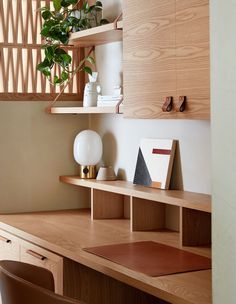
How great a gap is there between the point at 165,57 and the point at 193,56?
23cm

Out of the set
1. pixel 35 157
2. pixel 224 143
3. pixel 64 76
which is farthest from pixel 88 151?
pixel 224 143

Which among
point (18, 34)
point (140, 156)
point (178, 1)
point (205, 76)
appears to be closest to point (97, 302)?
point (140, 156)

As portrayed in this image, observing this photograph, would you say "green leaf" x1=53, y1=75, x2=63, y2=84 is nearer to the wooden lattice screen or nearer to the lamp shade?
the wooden lattice screen

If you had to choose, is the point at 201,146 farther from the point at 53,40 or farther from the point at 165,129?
the point at 53,40

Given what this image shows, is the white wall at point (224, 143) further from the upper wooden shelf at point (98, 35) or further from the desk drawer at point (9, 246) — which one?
the desk drawer at point (9, 246)

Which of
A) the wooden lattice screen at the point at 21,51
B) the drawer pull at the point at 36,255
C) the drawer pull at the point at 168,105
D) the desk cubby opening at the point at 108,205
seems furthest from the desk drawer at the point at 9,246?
the drawer pull at the point at 168,105

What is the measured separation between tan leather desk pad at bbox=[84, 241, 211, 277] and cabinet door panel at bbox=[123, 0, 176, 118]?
0.60 m

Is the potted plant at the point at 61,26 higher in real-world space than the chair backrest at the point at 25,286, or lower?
higher

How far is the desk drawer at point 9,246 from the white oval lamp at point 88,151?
24.9 inches

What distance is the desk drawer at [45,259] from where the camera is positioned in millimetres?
3180

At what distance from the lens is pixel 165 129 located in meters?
3.69

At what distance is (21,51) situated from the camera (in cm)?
423

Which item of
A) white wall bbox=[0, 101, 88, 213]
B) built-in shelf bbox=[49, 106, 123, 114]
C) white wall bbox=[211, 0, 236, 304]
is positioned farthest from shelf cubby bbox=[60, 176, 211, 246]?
white wall bbox=[211, 0, 236, 304]

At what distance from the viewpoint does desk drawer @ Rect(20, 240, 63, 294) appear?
3.18 m
